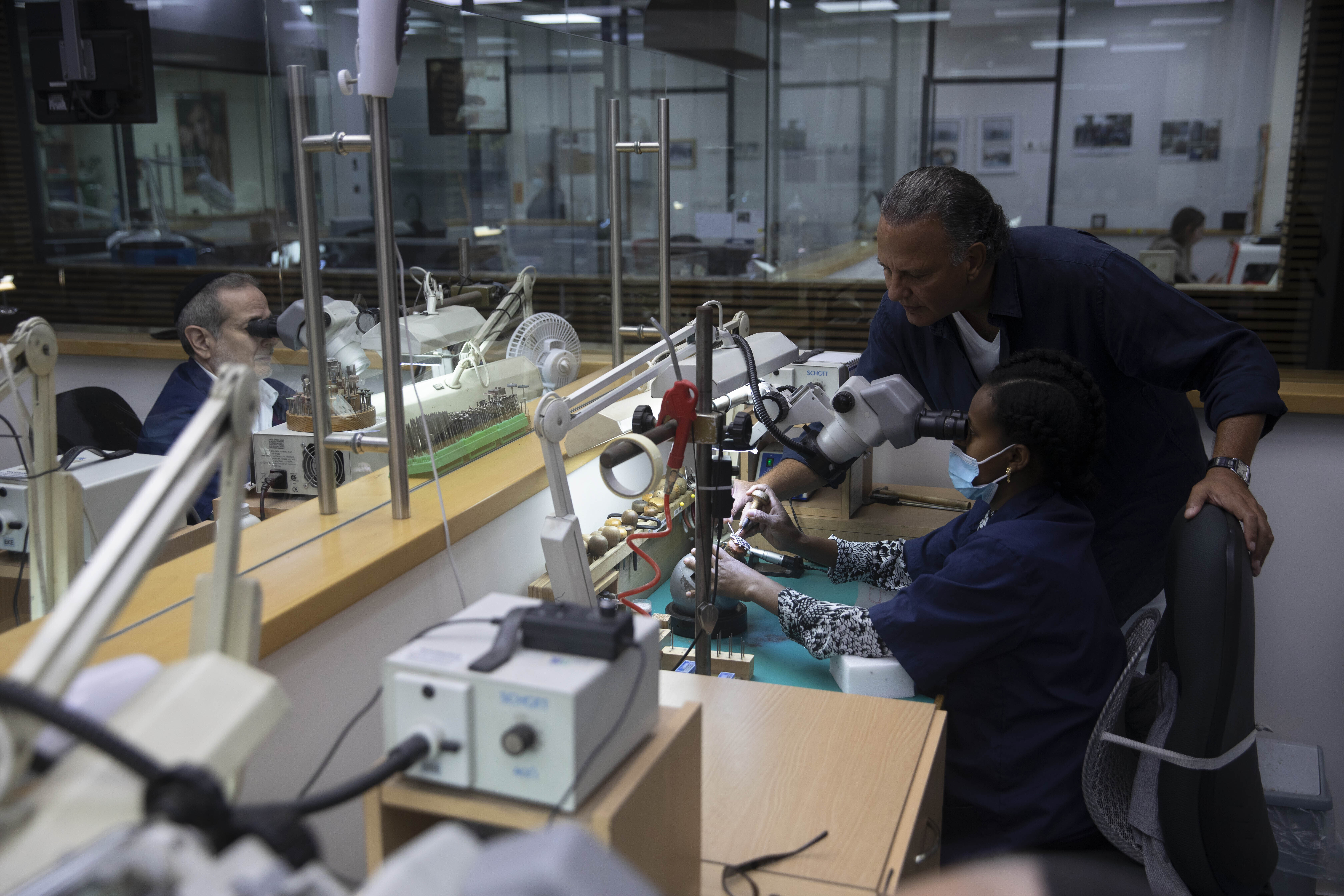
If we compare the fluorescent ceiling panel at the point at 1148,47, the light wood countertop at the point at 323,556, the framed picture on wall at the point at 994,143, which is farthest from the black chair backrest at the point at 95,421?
the fluorescent ceiling panel at the point at 1148,47

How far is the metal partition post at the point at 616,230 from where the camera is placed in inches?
103

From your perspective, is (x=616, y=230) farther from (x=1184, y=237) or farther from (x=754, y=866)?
(x=1184, y=237)

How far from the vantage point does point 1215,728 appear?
149 centimetres

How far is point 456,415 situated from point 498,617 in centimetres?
109

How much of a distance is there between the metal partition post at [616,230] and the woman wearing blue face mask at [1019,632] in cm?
115

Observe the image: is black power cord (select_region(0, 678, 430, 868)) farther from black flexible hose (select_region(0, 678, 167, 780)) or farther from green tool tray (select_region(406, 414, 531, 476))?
green tool tray (select_region(406, 414, 531, 476))

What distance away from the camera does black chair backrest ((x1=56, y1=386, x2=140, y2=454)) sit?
130 centimetres

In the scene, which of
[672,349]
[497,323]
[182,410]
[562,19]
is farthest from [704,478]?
[562,19]

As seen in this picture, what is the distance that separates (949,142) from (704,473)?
3.13 m

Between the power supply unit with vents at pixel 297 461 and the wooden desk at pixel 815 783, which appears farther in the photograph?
the power supply unit with vents at pixel 297 461

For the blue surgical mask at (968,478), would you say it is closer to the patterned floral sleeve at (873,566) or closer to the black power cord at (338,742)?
the patterned floral sleeve at (873,566)

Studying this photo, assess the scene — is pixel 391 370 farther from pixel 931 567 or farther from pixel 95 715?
pixel 931 567

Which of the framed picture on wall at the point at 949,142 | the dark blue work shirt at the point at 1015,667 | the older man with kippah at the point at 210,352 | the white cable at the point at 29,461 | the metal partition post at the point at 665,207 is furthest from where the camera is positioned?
the framed picture on wall at the point at 949,142

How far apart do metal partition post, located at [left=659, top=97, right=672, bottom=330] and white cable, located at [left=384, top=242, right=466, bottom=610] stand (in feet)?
2.47
